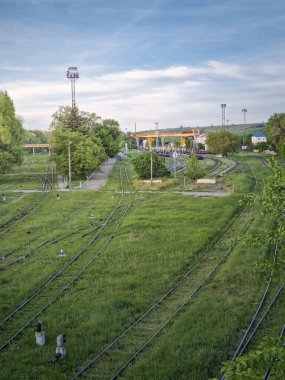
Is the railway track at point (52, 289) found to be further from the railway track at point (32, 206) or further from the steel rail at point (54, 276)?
the railway track at point (32, 206)

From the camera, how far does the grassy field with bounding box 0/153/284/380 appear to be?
43.8 feet

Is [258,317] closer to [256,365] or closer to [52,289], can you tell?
[52,289]

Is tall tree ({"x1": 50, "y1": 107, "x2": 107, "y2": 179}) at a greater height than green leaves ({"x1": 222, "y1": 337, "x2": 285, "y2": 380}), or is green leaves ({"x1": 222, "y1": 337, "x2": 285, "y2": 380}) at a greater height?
tall tree ({"x1": 50, "y1": 107, "x2": 107, "y2": 179})

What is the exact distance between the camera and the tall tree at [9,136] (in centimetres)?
6197

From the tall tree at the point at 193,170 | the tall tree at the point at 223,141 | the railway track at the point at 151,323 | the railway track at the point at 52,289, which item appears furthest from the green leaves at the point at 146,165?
the tall tree at the point at 223,141

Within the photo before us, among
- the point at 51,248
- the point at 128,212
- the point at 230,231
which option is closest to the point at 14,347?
the point at 51,248

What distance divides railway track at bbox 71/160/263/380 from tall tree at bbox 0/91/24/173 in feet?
144

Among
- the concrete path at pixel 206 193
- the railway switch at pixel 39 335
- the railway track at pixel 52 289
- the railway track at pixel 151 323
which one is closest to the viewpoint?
the railway track at pixel 151 323

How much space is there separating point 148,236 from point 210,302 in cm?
1148

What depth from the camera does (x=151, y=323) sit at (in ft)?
53.2

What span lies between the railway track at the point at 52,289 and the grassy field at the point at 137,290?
0.31 metres

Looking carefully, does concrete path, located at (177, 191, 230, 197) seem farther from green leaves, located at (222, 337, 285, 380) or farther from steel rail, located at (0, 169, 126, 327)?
green leaves, located at (222, 337, 285, 380)

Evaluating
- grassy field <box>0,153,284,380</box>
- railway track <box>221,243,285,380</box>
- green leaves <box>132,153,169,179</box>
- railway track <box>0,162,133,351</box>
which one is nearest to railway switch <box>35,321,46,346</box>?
grassy field <box>0,153,284,380</box>

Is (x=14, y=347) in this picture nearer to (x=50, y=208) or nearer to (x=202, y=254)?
(x=202, y=254)
